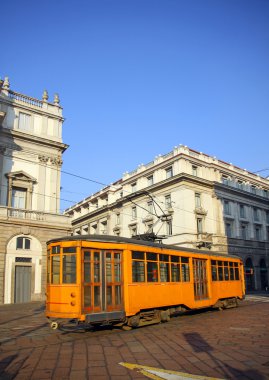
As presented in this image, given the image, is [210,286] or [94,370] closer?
[94,370]

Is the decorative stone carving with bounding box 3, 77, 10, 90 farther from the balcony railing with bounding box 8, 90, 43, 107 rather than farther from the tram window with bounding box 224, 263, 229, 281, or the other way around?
the tram window with bounding box 224, 263, 229, 281

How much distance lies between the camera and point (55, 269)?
1016 cm

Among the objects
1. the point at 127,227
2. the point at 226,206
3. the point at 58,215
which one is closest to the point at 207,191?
the point at 226,206

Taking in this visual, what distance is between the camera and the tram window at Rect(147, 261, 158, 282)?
1152cm

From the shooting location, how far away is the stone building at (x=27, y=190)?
23.0m

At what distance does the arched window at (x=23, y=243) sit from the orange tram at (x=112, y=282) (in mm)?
13837

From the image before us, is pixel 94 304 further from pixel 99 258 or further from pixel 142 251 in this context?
pixel 142 251

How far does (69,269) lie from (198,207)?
28.6m

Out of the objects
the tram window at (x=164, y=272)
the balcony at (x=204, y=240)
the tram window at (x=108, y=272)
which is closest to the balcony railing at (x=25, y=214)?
the tram window at (x=164, y=272)

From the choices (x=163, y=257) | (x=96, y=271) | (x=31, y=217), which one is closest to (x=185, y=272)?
(x=163, y=257)

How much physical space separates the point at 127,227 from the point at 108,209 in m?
6.23

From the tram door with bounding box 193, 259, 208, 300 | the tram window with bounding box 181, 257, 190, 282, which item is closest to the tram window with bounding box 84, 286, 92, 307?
the tram window with bounding box 181, 257, 190, 282

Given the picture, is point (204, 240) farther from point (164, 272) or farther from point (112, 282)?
point (112, 282)

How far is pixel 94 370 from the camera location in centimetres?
620
